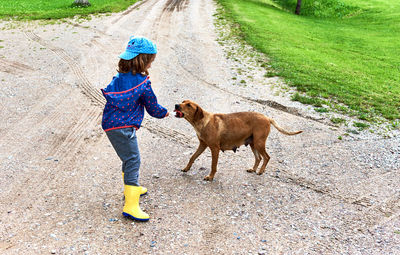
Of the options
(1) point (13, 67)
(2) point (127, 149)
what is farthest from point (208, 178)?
(1) point (13, 67)

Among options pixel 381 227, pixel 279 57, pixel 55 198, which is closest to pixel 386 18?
pixel 279 57

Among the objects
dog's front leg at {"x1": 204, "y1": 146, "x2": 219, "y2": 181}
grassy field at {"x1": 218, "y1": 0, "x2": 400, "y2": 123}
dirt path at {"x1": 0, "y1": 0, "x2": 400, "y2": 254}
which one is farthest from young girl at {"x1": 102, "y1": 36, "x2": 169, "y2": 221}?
grassy field at {"x1": 218, "y1": 0, "x2": 400, "y2": 123}

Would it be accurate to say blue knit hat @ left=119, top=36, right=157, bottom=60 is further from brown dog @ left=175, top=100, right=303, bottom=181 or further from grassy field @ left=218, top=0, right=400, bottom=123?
grassy field @ left=218, top=0, right=400, bottom=123

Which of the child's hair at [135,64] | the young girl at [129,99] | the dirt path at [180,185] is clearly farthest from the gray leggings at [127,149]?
the child's hair at [135,64]

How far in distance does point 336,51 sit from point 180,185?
15.6 meters

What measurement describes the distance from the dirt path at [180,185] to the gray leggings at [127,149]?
0.70 m

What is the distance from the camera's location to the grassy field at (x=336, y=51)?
1112 cm

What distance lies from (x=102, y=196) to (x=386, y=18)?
1262 inches

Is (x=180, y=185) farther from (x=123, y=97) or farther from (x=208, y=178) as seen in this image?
(x=123, y=97)

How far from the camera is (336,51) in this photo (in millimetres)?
18688

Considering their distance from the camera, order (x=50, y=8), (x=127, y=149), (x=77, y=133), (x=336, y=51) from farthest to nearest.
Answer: (x=50, y=8) → (x=336, y=51) → (x=77, y=133) → (x=127, y=149)

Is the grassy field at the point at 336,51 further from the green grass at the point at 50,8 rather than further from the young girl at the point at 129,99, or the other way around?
the green grass at the point at 50,8

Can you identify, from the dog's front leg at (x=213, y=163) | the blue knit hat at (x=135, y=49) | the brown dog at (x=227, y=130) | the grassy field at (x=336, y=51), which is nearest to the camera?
the blue knit hat at (x=135, y=49)

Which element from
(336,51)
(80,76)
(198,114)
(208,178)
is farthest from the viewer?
(336,51)
